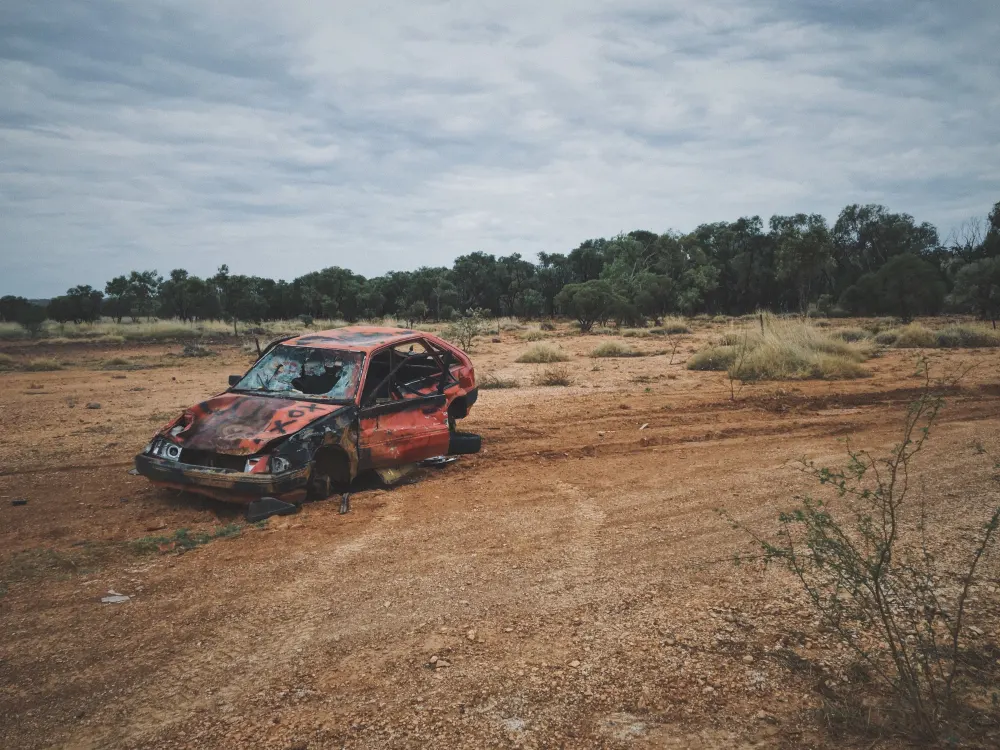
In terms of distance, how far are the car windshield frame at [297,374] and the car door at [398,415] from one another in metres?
0.17

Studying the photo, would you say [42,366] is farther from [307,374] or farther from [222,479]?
[222,479]

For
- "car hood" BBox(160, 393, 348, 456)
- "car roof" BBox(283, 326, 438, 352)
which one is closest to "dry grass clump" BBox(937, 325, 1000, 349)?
"car roof" BBox(283, 326, 438, 352)

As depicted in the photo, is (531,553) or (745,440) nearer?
(531,553)

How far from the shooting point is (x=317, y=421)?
19.6 ft

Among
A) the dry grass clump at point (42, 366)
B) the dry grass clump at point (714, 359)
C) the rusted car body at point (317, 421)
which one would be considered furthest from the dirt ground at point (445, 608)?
the dry grass clump at point (42, 366)

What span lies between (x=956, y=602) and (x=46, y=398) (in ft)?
53.8

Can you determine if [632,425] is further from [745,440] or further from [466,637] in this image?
[466,637]

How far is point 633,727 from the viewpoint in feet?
9.07

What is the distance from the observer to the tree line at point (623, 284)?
40781 millimetres

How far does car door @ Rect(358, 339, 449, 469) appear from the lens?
6.52m

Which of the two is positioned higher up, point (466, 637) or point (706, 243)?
point (706, 243)

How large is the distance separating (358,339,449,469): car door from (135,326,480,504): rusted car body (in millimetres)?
12

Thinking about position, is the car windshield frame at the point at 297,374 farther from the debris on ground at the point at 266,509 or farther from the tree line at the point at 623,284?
the tree line at the point at 623,284

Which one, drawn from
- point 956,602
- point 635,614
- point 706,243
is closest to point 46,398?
point 635,614
